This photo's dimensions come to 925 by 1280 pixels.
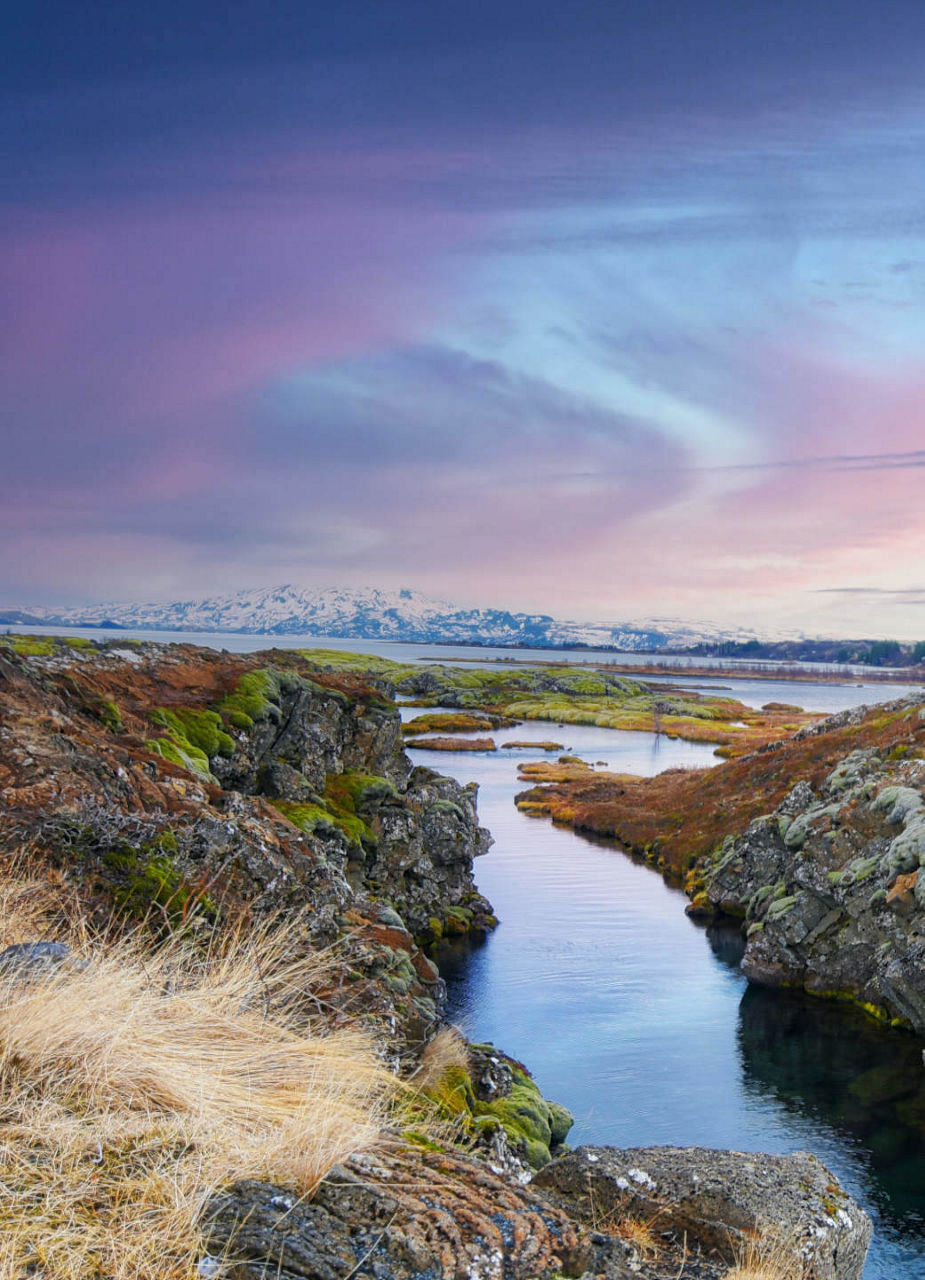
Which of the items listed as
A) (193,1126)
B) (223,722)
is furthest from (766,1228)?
(223,722)

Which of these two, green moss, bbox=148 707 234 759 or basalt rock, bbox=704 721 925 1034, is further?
basalt rock, bbox=704 721 925 1034

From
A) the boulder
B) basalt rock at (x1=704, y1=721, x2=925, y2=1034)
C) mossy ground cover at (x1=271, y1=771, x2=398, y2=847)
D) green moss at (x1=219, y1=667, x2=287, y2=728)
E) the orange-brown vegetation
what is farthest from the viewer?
the orange-brown vegetation

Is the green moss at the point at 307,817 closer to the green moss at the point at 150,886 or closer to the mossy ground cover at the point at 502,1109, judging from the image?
the mossy ground cover at the point at 502,1109

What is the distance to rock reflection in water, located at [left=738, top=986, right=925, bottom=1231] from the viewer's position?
955 inches

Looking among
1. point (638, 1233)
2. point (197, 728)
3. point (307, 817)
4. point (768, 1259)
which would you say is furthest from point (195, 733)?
point (768, 1259)

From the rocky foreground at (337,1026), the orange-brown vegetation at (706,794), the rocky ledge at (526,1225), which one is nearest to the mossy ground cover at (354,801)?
the rocky foreground at (337,1026)

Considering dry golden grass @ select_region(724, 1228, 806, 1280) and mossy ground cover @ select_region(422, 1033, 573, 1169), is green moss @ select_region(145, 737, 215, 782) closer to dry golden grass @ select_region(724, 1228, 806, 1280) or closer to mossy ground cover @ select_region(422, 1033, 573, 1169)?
mossy ground cover @ select_region(422, 1033, 573, 1169)

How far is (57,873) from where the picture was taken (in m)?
11.6

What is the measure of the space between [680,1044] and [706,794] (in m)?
36.6

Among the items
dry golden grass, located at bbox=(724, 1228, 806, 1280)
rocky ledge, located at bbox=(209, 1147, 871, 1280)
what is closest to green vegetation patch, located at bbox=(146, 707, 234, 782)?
rocky ledge, located at bbox=(209, 1147, 871, 1280)

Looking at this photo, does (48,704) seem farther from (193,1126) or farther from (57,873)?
(193,1126)

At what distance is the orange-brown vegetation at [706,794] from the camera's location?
5671 centimetres

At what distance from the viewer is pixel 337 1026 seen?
11438 millimetres

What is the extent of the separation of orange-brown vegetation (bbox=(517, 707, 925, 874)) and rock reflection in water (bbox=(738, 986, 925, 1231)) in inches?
602
